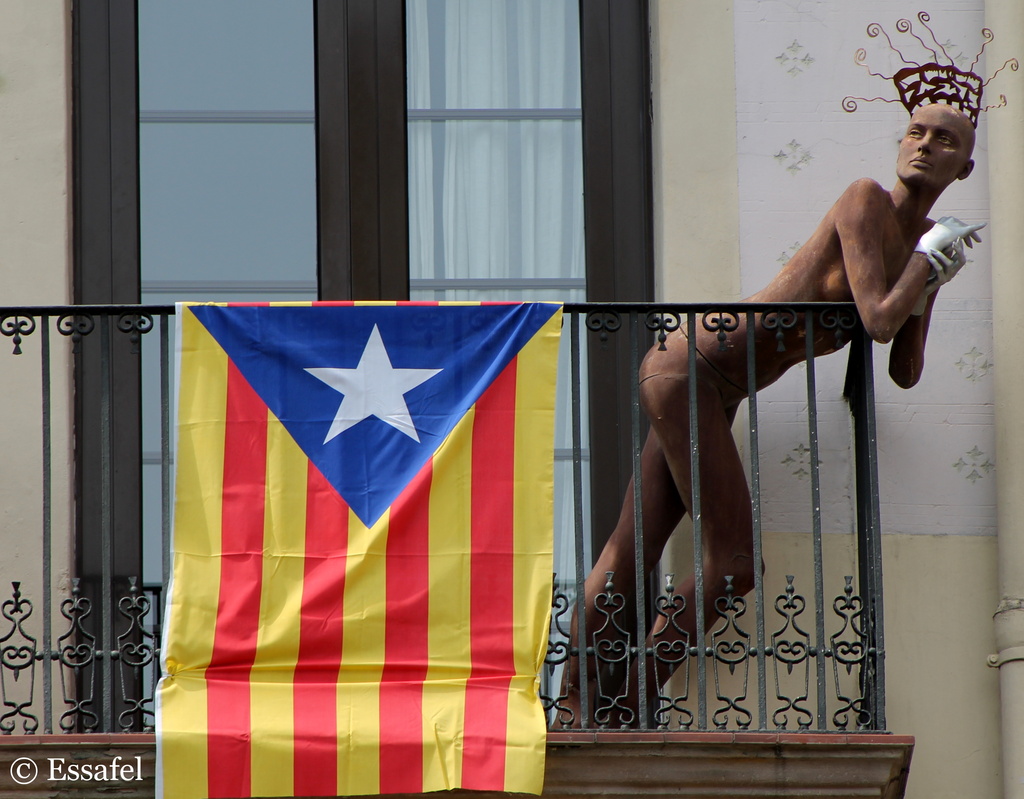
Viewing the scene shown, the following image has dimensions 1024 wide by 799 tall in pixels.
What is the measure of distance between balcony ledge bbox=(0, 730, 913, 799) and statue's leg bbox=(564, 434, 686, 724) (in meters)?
0.63

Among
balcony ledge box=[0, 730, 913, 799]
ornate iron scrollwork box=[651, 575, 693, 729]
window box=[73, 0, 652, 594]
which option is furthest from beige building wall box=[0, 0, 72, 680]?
ornate iron scrollwork box=[651, 575, 693, 729]

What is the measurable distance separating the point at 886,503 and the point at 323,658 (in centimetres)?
242

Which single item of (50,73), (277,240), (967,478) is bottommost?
(967,478)

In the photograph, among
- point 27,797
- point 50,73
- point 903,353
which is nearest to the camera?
point 27,797

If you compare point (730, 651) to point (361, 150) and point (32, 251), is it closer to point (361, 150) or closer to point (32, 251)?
point (361, 150)

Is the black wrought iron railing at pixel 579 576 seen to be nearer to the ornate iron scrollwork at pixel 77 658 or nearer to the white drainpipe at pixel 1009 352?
the ornate iron scrollwork at pixel 77 658

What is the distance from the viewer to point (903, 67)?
869cm

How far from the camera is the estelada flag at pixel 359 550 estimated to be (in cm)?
708

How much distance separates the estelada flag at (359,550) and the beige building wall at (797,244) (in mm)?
1116

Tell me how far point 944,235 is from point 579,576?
1.83 metres

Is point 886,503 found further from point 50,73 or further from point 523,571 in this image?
point 50,73

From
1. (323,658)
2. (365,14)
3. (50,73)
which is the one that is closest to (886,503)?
(323,658)

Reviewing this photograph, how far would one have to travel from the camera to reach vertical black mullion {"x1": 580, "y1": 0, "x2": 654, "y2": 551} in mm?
8391

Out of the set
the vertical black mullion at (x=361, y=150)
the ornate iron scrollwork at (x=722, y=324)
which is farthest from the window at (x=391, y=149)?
the ornate iron scrollwork at (x=722, y=324)
